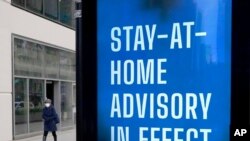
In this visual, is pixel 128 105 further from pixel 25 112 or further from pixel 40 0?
pixel 40 0

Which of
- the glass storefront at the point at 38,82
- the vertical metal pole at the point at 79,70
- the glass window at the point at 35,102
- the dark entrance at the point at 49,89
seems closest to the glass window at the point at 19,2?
the glass storefront at the point at 38,82

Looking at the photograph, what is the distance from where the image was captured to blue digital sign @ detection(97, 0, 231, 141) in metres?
1.67

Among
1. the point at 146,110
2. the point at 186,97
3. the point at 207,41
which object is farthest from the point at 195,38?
the point at 146,110

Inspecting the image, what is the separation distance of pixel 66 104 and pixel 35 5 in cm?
497

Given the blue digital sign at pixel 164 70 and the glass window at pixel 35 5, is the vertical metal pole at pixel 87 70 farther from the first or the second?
the glass window at pixel 35 5

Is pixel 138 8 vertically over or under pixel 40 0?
under

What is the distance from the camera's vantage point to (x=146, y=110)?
1.77 metres

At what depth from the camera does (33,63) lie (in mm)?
14773

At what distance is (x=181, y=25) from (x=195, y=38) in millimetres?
79

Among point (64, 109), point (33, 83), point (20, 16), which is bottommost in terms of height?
point (64, 109)

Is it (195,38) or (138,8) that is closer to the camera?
(195,38)

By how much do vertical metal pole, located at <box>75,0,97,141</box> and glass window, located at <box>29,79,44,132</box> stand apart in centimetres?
1299

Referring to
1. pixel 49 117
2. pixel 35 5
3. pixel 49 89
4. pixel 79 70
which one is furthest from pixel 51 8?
pixel 79 70

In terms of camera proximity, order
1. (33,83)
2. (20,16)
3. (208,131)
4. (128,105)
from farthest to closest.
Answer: (33,83) → (20,16) → (128,105) → (208,131)
